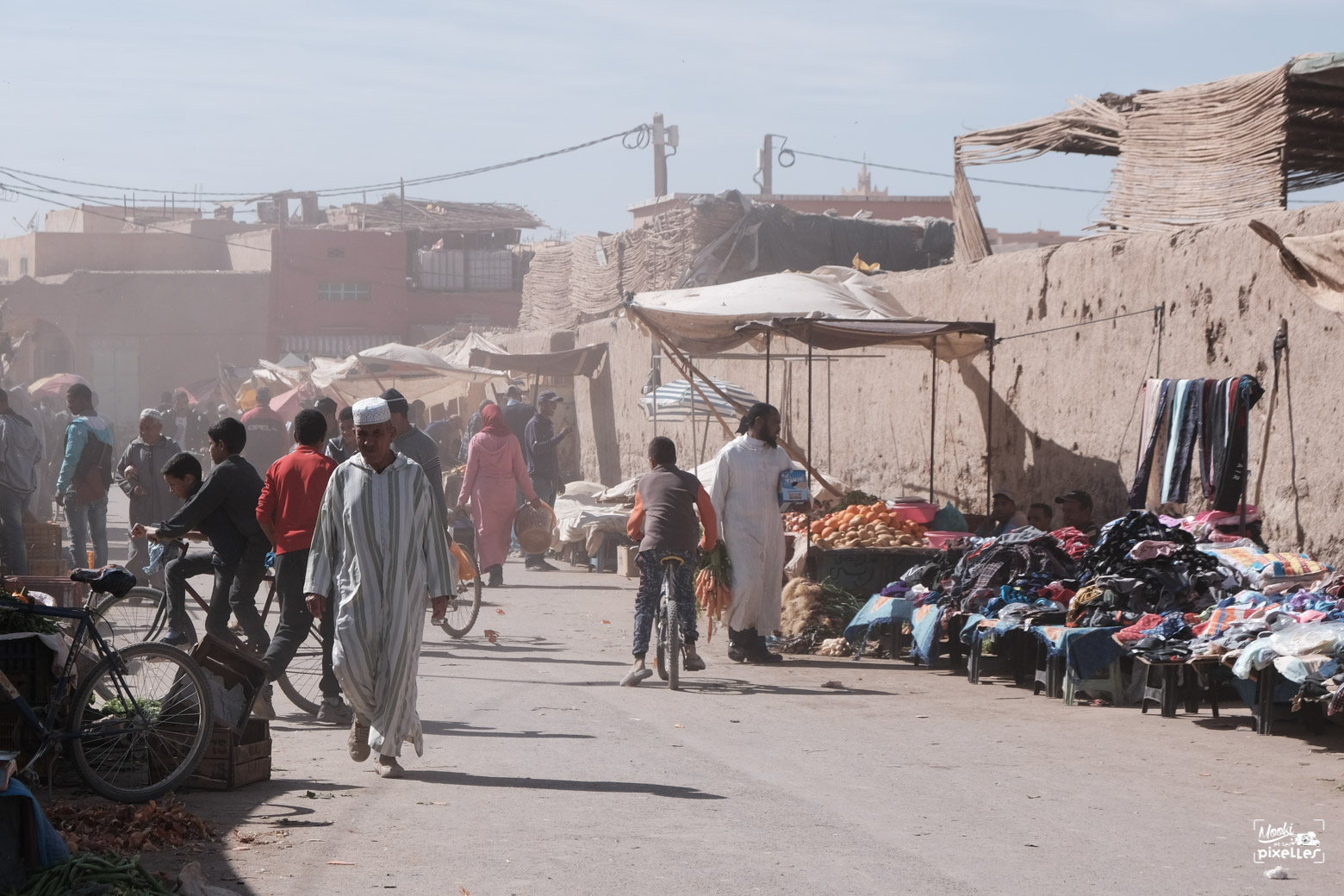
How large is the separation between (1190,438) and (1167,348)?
1020 mm

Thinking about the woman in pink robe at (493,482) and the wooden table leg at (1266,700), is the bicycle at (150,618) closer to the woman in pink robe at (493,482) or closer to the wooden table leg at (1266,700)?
the wooden table leg at (1266,700)

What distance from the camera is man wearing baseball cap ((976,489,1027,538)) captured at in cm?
1322

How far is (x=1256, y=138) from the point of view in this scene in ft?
37.3

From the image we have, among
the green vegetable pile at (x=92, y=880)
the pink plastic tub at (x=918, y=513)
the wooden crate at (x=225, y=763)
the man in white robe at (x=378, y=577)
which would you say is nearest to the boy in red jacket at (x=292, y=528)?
the man in white robe at (x=378, y=577)

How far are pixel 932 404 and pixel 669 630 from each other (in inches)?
200

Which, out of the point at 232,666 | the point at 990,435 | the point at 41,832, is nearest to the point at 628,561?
the point at 990,435

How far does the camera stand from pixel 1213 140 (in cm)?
1186

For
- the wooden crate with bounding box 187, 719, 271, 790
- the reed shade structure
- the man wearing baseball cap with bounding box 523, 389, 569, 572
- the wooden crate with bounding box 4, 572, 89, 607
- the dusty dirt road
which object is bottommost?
the dusty dirt road

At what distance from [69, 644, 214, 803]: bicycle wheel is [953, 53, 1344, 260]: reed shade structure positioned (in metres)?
8.31

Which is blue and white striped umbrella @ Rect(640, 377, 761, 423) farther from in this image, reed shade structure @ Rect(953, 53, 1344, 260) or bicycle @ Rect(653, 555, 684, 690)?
bicycle @ Rect(653, 555, 684, 690)

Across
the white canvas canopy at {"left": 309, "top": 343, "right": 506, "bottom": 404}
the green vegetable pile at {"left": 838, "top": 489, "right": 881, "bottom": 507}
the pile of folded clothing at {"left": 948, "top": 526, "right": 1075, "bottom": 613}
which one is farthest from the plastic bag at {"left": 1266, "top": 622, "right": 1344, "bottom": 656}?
the white canvas canopy at {"left": 309, "top": 343, "right": 506, "bottom": 404}

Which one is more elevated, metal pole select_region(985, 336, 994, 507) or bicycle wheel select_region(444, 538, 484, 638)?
metal pole select_region(985, 336, 994, 507)

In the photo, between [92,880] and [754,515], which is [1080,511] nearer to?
[754,515]

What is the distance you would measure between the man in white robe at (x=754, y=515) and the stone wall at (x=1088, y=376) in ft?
9.27
